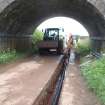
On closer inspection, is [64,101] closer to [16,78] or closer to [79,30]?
[16,78]

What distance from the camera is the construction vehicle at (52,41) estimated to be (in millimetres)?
26625

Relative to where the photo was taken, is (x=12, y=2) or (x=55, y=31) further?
(x=55, y=31)

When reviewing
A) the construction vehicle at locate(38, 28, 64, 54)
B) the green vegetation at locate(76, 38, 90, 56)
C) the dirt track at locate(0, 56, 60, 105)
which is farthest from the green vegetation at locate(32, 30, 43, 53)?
the dirt track at locate(0, 56, 60, 105)

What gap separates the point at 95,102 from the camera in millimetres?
8391

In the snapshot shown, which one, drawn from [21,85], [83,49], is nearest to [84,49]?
[83,49]

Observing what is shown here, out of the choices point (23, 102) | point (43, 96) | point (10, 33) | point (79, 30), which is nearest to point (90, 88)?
point (43, 96)

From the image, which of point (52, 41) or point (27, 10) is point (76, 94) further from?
point (52, 41)

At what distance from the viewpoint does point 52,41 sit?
88.3 feet

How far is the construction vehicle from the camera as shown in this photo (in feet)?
87.4

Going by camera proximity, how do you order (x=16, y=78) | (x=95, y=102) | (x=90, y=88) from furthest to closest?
(x=16, y=78) → (x=90, y=88) → (x=95, y=102)

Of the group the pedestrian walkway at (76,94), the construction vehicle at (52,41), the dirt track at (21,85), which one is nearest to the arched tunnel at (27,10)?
the construction vehicle at (52,41)

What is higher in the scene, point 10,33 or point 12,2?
point 12,2

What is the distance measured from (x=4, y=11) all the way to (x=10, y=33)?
531 centimetres

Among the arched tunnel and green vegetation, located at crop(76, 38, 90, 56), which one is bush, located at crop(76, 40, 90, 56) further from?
the arched tunnel
